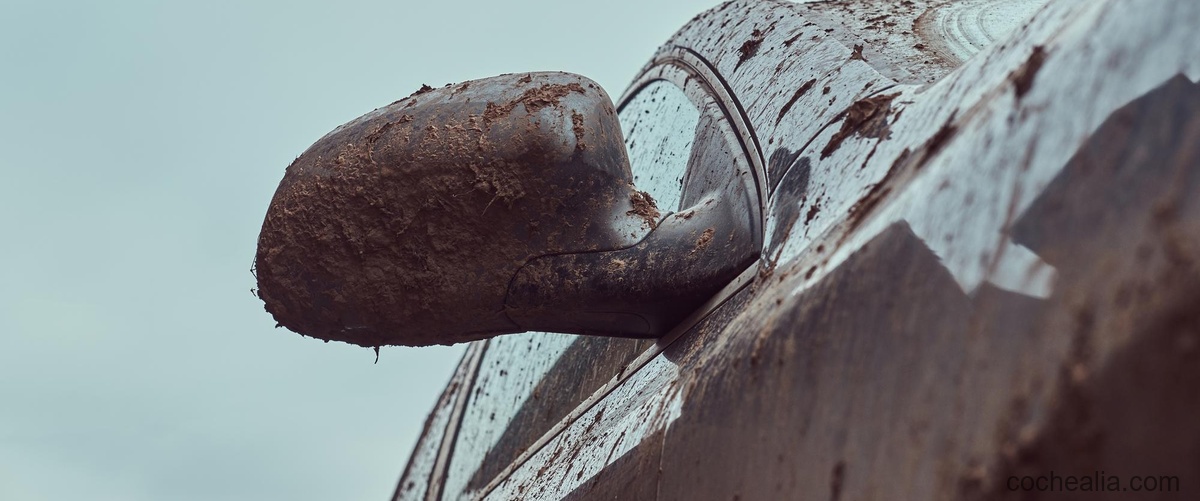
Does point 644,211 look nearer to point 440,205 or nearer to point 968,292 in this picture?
point 440,205

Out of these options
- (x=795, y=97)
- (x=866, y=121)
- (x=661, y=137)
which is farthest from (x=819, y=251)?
(x=661, y=137)

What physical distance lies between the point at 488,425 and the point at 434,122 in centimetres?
85


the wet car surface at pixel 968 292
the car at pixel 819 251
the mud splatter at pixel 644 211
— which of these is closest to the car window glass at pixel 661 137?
the car at pixel 819 251

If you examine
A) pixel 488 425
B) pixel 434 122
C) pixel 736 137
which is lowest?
pixel 488 425

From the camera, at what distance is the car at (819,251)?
18.1 inches

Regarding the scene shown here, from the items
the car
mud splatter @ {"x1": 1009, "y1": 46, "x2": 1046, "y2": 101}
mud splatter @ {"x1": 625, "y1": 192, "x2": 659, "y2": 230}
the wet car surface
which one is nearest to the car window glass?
the car

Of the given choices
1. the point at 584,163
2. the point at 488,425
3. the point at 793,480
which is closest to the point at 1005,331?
the point at 793,480

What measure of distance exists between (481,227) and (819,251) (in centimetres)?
42

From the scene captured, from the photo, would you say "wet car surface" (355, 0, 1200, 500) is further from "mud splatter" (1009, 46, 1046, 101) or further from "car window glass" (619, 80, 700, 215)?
"car window glass" (619, 80, 700, 215)

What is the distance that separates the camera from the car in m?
0.46

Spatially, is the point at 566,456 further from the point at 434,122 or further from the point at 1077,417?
the point at 1077,417

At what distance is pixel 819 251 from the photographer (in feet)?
2.25

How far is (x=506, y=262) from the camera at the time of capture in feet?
3.45

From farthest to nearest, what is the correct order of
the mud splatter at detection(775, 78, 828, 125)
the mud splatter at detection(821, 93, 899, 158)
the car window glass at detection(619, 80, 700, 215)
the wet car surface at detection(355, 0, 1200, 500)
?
the car window glass at detection(619, 80, 700, 215)
the mud splatter at detection(775, 78, 828, 125)
the mud splatter at detection(821, 93, 899, 158)
the wet car surface at detection(355, 0, 1200, 500)
